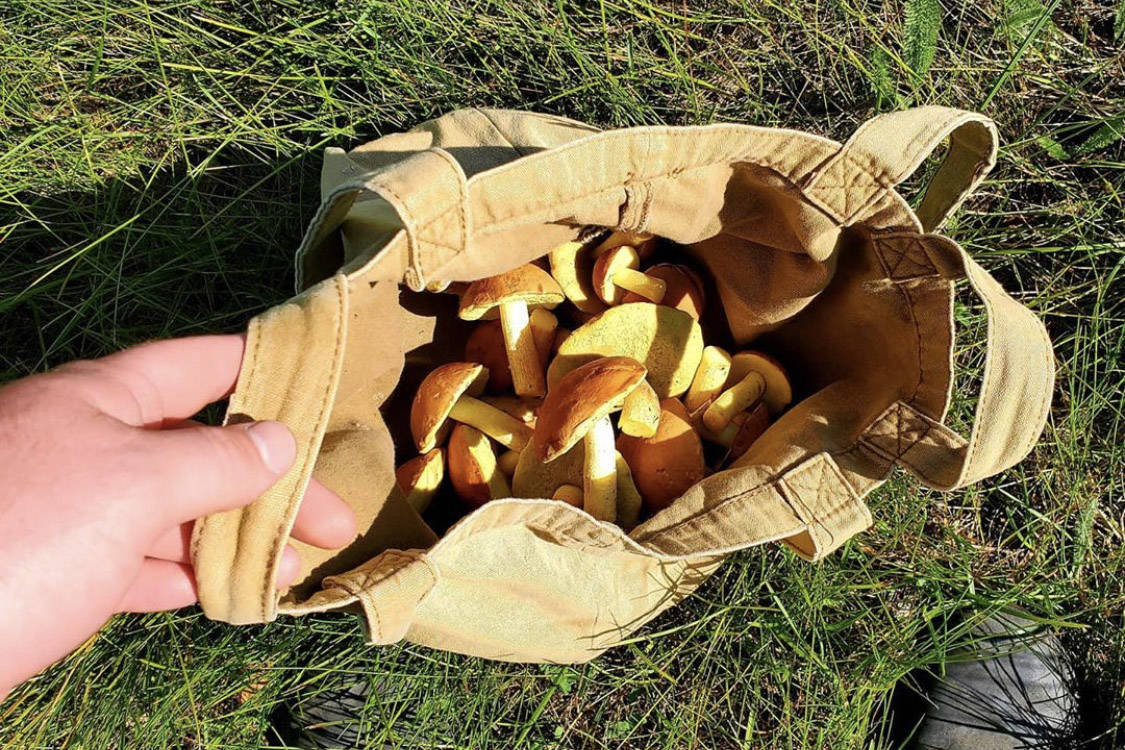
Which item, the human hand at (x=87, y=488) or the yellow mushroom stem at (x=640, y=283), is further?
the yellow mushroom stem at (x=640, y=283)

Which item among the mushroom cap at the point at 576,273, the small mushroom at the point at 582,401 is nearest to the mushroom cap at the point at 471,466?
the small mushroom at the point at 582,401

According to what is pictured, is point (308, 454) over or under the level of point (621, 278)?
under

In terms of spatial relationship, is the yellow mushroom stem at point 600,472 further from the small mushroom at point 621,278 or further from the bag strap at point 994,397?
the bag strap at point 994,397

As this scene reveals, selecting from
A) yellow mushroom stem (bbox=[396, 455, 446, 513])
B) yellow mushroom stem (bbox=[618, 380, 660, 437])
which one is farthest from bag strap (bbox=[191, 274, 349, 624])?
yellow mushroom stem (bbox=[618, 380, 660, 437])

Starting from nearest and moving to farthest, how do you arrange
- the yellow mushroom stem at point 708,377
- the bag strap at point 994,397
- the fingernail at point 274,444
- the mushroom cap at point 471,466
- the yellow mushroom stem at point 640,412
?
1. the fingernail at point 274,444
2. the bag strap at point 994,397
3. the yellow mushroom stem at point 640,412
4. the mushroom cap at point 471,466
5. the yellow mushroom stem at point 708,377

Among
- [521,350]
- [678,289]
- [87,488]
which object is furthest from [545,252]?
[87,488]

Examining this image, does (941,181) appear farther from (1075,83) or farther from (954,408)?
(1075,83)

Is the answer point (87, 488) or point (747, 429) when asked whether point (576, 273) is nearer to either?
point (747, 429)
